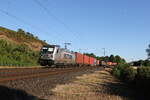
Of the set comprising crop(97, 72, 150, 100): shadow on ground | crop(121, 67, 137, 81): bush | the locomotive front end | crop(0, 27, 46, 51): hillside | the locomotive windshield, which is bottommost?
crop(97, 72, 150, 100): shadow on ground

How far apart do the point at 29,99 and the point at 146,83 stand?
38.7 feet

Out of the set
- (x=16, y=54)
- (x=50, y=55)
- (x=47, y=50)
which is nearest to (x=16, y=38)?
(x=16, y=54)

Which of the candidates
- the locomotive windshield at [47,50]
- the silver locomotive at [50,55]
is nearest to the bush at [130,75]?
the silver locomotive at [50,55]

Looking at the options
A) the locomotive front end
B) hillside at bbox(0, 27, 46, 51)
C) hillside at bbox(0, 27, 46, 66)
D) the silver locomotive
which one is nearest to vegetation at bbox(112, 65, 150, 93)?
the silver locomotive

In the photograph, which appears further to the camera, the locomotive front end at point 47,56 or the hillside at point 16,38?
the hillside at point 16,38

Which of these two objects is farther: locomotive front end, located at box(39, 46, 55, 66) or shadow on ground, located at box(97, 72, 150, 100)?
locomotive front end, located at box(39, 46, 55, 66)

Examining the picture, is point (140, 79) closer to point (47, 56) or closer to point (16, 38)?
point (47, 56)

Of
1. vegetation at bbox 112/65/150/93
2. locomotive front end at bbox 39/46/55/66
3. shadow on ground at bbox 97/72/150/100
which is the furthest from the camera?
locomotive front end at bbox 39/46/55/66

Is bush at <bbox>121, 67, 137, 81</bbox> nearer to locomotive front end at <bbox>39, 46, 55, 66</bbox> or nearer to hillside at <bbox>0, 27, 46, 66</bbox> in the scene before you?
locomotive front end at <bbox>39, 46, 55, 66</bbox>

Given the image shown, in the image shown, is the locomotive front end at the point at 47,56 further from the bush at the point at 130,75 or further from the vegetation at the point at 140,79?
the vegetation at the point at 140,79

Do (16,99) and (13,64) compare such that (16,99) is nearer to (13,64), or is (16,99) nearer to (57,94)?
(57,94)

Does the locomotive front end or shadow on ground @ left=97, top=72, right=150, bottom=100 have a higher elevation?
the locomotive front end

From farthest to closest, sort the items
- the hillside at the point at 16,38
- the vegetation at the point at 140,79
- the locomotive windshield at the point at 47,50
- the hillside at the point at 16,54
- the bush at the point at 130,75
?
the hillside at the point at 16,38
the hillside at the point at 16,54
the locomotive windshield at the point at 47,50
the bush at the point at 130,75
the vegetation at the point at 140,79

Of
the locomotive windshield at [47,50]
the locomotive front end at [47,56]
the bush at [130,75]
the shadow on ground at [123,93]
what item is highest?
the locomotive windshield at [47,50]
